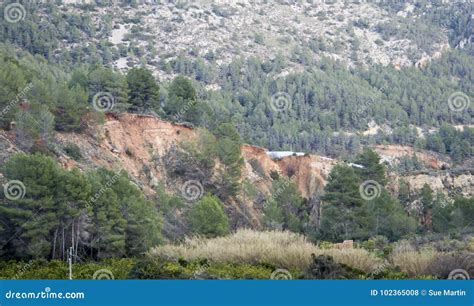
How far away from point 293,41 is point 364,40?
17540 millimetres

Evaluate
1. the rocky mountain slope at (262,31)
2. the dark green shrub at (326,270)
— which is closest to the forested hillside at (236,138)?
the dark green shrub at (326,270)

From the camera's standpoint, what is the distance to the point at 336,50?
132 m

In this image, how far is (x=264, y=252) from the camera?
813 inches

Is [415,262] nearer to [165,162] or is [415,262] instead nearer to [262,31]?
[165,162]

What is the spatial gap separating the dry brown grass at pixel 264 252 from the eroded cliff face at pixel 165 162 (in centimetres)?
1895

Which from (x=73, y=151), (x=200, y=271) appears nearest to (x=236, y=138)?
(x=73, y=151)

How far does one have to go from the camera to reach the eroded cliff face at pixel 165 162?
48.8 m

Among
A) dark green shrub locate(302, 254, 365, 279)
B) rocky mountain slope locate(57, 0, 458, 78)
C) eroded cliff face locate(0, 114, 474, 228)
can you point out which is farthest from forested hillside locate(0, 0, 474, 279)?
rocky mountain slope locate(57, 0, 458, 78)

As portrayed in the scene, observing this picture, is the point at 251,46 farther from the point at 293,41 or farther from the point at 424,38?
the point at 424,38

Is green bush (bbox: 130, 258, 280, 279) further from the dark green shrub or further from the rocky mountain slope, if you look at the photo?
the rocky mountain slope

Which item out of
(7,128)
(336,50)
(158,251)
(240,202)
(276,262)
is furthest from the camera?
(336,50)

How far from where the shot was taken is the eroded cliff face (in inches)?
1922

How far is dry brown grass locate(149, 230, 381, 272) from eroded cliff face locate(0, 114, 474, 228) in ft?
62.2

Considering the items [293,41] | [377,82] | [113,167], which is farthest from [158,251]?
[293,41]
